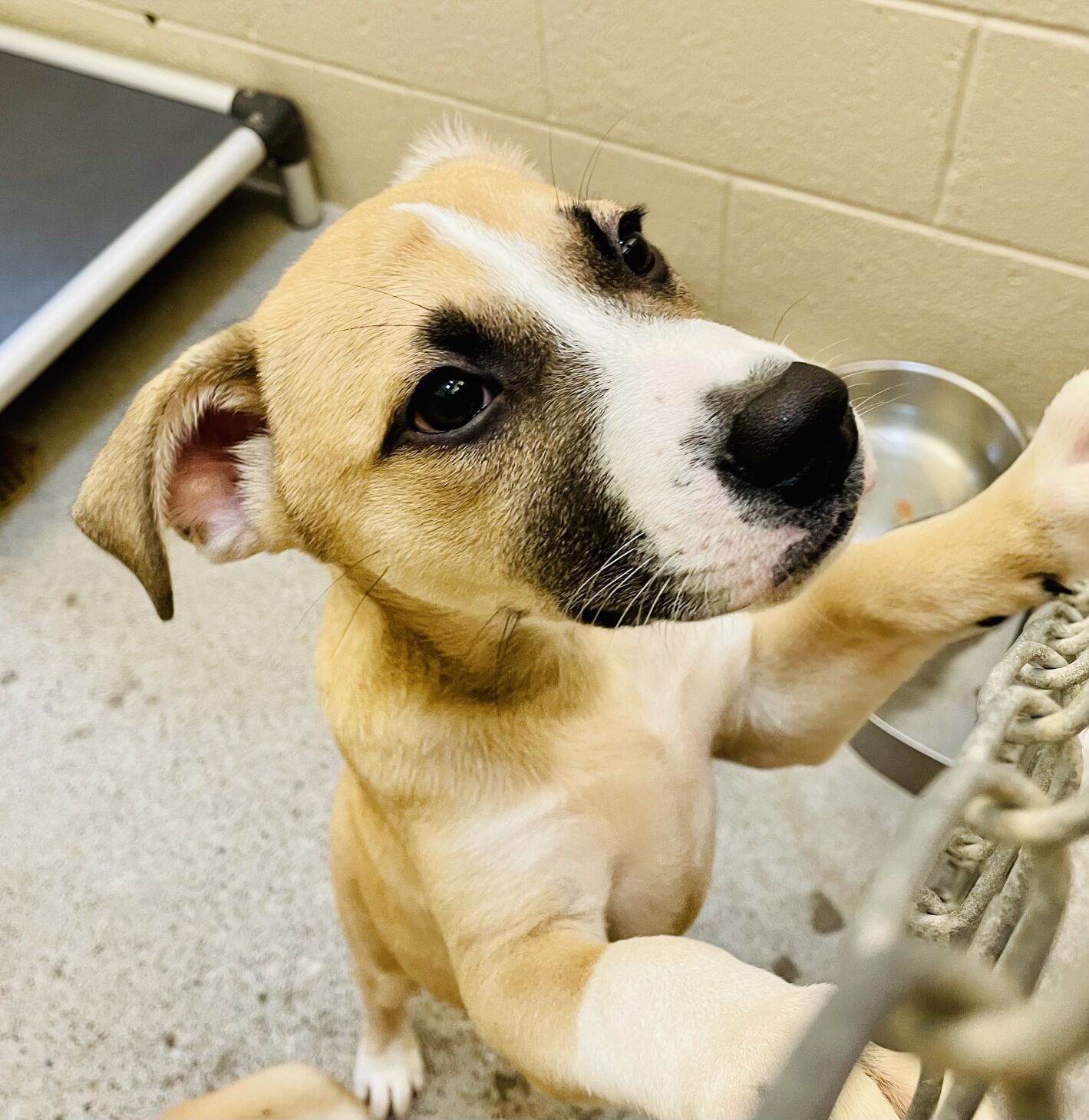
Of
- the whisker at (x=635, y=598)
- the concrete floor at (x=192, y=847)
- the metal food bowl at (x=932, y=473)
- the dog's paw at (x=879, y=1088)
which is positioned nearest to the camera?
the dog's paw at (x=879, y=1088)

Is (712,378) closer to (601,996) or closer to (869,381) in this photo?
(601,996)

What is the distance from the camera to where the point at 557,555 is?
1.17 meters

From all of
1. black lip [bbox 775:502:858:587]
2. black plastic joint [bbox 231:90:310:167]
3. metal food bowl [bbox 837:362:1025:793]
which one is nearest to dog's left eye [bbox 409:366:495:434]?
black lip [bbox 775:502:858:587]

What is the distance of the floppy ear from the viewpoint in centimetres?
120

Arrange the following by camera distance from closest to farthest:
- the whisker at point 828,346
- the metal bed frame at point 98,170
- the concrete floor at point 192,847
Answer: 1. the concrete floor at point 192,847
2. the whisker at point 828,346
3. the metal bed frame at point 98,170

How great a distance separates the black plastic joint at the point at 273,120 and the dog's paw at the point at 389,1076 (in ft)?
8.19

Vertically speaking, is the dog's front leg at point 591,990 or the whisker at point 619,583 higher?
the whisker at point 619,583

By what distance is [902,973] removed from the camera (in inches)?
15.8

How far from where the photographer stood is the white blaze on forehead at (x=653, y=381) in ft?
3.37

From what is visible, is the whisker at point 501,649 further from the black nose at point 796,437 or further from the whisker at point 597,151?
the whisker at point 597,151

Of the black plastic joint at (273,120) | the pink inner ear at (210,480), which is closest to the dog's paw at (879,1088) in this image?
the pink inner ear at (210,480)

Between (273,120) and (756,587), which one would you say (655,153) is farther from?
(756,587)

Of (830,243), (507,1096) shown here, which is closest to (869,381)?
(830,243)

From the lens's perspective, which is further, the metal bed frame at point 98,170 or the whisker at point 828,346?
the metal bed frame at point 98,170
